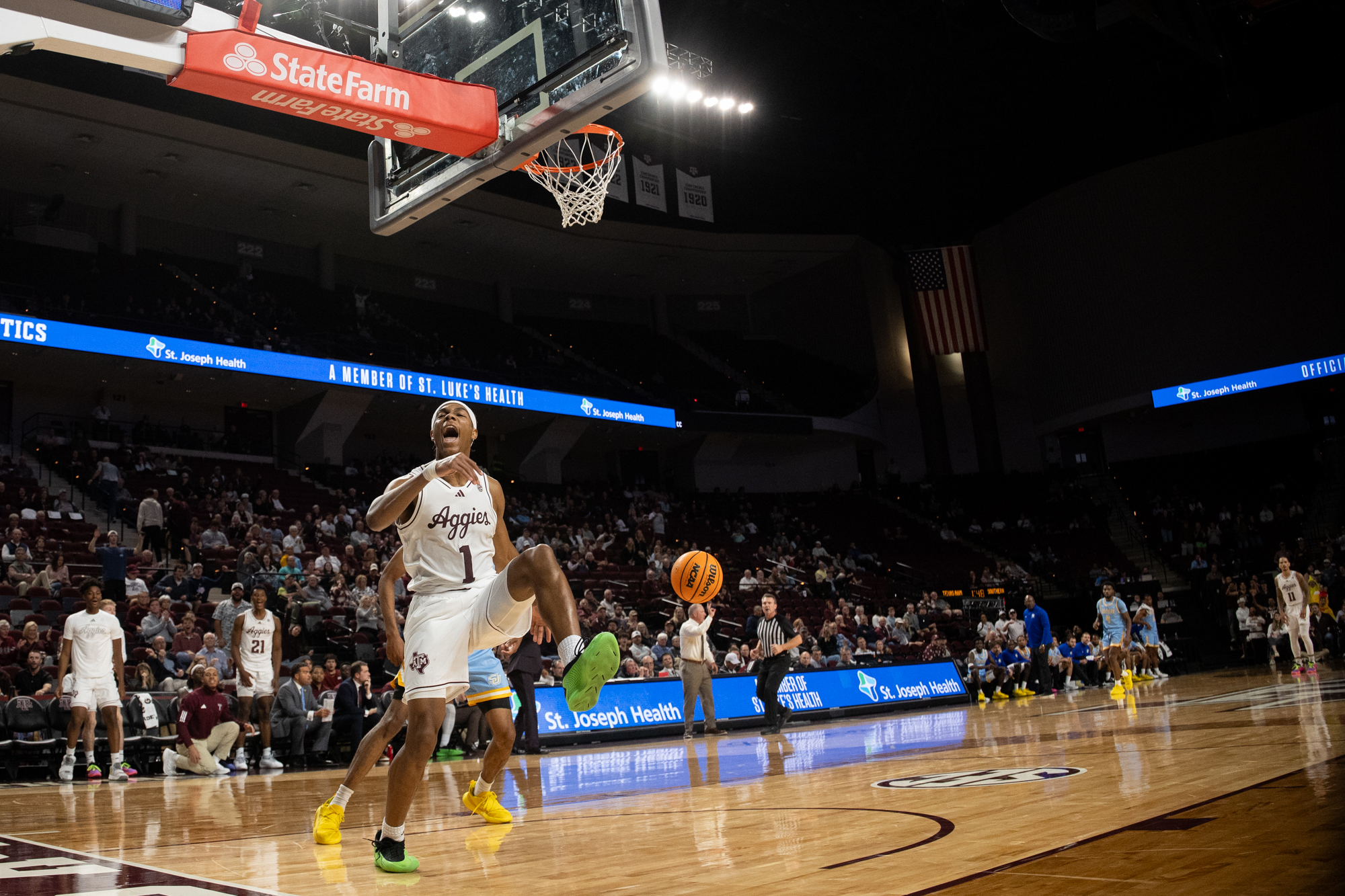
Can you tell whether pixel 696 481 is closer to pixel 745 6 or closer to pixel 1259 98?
pixel 745 6

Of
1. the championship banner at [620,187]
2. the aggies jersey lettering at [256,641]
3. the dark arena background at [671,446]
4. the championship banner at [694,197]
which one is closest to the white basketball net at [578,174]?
the dark arena background at [671,446]

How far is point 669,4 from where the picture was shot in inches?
857

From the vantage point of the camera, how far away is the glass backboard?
6.37 meters

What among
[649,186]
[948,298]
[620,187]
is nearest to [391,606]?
[620,187]

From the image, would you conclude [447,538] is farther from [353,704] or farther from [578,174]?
[353,704]

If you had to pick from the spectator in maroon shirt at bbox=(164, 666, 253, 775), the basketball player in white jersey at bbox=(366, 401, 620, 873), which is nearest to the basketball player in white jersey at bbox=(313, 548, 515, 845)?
the basketball player in white jersey at bbox=(366, 401, 620, 873)

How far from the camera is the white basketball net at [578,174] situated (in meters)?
10.1

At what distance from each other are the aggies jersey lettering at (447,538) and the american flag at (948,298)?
31.4 metres

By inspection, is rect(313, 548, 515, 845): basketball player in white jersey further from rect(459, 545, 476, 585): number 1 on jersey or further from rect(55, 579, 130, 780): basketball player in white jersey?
rect(55, 579, 130, 780): basketball player in white jersey

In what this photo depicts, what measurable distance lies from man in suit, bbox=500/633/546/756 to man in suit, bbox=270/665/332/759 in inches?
87.1

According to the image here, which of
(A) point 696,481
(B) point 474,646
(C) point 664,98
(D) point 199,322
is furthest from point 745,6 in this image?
(B) point 474,646

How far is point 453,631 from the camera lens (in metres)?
4.23

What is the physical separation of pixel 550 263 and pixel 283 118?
1053cm

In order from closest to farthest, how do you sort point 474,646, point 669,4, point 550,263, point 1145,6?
point 474,646, point 1145,6, point 669,4, point 550,263
